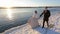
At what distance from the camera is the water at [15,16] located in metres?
3.52

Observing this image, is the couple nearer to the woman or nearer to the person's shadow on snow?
the woman

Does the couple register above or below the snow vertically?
above

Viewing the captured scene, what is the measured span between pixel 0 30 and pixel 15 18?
17.0 inches

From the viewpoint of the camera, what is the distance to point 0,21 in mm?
3502

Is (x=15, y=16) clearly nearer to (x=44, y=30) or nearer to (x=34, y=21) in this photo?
(x=34, y=21)

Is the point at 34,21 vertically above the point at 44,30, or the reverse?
the point at 34,21

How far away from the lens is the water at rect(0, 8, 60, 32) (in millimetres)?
3521

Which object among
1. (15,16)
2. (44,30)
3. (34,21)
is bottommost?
(44,30)

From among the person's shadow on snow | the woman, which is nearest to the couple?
the woman

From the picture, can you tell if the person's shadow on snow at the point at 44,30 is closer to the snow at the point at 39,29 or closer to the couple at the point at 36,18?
the snow at the point at 39,29

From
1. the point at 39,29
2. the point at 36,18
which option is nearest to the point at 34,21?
the point at 36,18

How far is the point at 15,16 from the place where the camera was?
3.55 meters

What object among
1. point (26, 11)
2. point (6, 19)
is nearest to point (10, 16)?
point (6, 19)

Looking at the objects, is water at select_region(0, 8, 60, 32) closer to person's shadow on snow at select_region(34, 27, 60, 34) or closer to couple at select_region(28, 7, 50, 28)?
couple at select_region(28, 7, 50, 28)
